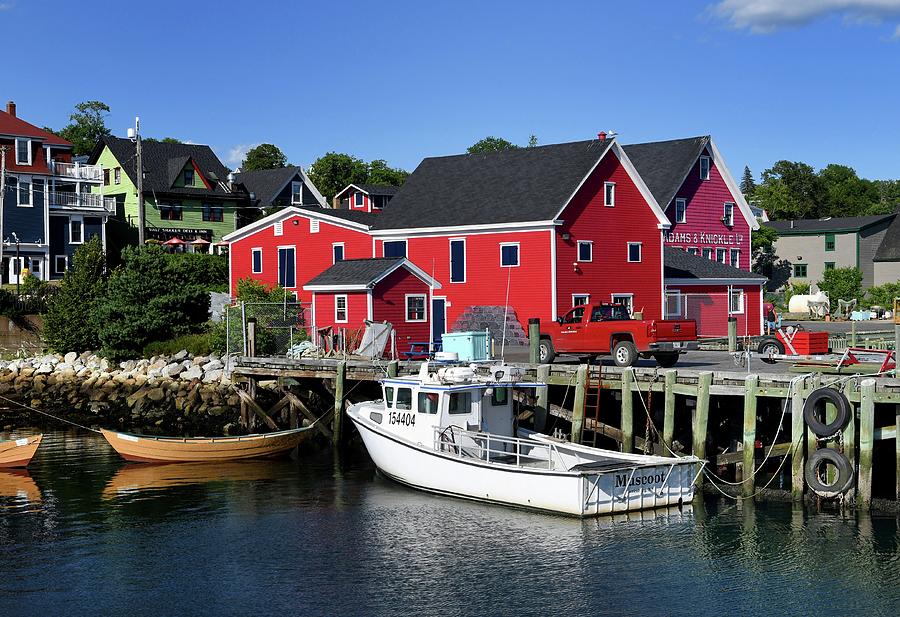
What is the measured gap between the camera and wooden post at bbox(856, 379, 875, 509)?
24047mm

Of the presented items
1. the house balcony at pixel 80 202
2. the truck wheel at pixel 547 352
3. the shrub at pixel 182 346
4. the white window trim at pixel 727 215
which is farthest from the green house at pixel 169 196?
the truck wheel at pixel 547 352

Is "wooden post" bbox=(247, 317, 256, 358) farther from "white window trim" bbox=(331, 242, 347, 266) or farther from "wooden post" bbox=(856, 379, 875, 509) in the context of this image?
"wooden post" bbox=(856, 379, 875, 509)

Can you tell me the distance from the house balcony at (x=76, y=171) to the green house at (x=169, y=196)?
5172 millimetres

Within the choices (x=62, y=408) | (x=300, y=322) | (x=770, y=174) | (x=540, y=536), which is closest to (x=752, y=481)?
(x=540, y=536)

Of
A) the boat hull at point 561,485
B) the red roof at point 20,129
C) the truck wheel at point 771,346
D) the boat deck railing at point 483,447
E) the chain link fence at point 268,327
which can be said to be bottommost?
the boat hull at point 561,485

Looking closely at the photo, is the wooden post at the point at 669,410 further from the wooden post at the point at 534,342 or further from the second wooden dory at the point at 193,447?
the second wooden dory at the point at 193,447

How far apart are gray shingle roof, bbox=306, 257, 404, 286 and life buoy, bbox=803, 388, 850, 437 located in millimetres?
22783

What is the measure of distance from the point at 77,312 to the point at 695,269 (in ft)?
104

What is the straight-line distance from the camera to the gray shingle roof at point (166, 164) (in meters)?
85.1

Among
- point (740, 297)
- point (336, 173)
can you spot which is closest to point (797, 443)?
point (740, 297)

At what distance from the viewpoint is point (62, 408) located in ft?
148

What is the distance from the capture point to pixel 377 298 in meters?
45.1

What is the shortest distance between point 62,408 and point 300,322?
414 inches

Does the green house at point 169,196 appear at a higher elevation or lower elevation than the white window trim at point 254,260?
higher
